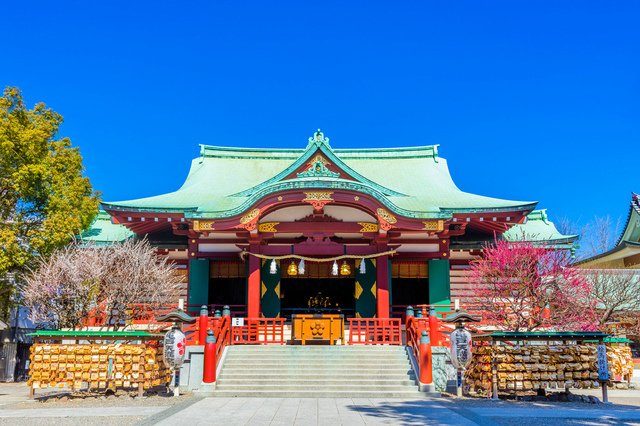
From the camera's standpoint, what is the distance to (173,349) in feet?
39.4

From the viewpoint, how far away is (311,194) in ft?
55.3

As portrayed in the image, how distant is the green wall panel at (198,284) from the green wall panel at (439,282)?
8459 millimetres

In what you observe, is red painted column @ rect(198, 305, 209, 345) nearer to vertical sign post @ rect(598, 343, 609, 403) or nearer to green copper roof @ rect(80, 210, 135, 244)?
green copper roof @ rect(80, 210, 135, 244)

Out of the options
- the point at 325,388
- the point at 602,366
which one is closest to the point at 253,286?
the point at 325,388

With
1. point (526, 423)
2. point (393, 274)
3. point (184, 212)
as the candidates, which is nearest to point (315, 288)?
point (393, 274)

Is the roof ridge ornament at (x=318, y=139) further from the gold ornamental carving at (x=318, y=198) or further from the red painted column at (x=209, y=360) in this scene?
the red painted column at (x=209, y=360)

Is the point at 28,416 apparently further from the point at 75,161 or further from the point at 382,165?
the point at 382,165

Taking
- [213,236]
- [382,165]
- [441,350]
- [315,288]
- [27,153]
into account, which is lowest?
[441,350]

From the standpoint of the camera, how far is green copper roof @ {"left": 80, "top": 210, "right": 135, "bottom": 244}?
19961 millimetres

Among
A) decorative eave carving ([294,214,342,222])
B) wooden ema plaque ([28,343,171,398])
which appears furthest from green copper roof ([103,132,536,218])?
wooden ema plaque ([28,343,171,398])

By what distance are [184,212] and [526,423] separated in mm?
12721

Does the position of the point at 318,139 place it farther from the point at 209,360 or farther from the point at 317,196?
the point at 209,360

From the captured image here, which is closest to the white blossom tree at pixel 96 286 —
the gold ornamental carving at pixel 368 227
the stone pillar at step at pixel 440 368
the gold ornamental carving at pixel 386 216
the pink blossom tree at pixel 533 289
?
the gold ornamental carving at pixel 368 227

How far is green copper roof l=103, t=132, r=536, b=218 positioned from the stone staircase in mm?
5021
